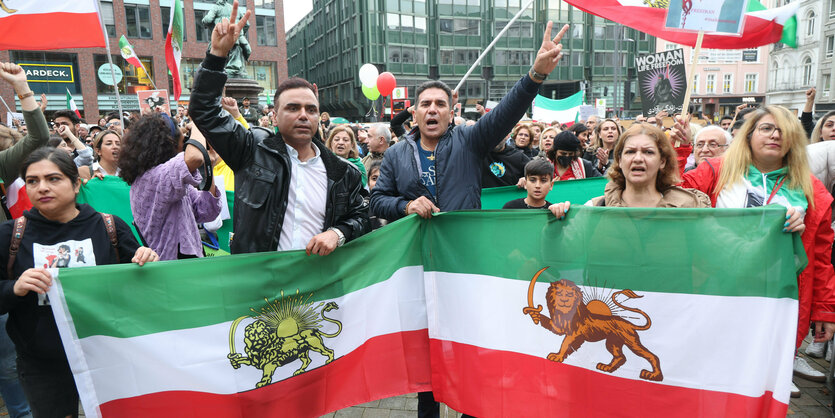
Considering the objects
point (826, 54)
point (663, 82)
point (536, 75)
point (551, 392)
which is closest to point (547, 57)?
point (536, 75)

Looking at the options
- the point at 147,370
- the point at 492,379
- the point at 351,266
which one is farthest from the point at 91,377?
the point at 492,379

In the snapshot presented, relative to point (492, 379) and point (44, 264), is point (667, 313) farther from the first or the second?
point (44, 264)

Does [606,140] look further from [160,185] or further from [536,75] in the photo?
[160,185]

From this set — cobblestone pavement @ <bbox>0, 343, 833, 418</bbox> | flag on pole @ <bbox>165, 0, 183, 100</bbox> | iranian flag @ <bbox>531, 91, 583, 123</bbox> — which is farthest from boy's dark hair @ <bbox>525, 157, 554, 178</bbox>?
iranian flag @ <bbox>531, 91, 583, 123</bbox>

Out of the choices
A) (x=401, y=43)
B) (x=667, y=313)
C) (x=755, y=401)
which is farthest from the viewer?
(x=401, y=43)

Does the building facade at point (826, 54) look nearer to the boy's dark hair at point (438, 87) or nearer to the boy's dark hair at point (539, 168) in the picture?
the boy's dark hair at point (539, 168)

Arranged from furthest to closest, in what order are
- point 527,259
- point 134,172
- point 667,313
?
point 134,172 < point 527,259 < point 667,313

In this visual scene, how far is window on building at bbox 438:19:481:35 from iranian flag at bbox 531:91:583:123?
36915mm

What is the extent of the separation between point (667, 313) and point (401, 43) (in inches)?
1884

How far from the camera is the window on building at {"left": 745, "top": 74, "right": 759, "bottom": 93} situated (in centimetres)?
5872

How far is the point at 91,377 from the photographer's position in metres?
2.38

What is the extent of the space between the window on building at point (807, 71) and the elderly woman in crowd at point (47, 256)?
60.7 metres

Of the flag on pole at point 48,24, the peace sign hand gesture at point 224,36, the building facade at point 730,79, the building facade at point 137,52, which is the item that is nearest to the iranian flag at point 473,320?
the peace sign hand gesture at point 224,36

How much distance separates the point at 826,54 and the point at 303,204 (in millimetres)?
57515
